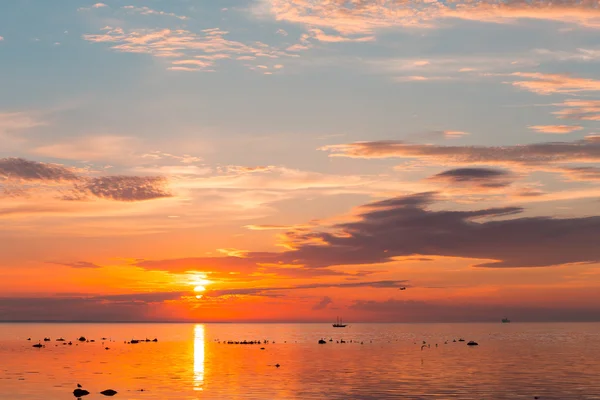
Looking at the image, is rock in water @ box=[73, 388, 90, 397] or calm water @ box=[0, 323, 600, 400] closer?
rock in water @ box=[73, 388, 90, 397]

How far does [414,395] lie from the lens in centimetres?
9662

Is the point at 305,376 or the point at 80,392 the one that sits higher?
the point at 80,392

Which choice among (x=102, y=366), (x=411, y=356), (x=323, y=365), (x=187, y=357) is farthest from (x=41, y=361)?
(x=411, y=356)

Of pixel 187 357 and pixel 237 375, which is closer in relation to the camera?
pixel 237 375

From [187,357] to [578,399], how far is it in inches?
4260

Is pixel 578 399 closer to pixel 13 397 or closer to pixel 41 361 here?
pixel 13 397

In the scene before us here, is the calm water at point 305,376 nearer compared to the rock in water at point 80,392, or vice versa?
the rock in water at point 80,392

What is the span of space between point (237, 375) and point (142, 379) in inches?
717

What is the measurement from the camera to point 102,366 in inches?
5738

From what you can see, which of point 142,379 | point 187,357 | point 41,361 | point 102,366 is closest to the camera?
point 142,379

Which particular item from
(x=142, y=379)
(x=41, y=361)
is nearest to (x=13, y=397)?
(x=142, y=379)

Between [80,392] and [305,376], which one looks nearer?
[80,392]

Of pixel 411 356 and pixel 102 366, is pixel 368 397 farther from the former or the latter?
pixel 411 356

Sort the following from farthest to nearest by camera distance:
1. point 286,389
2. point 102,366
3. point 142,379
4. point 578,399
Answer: point 102,366
point 142,379
point 286,389
point 578,399
